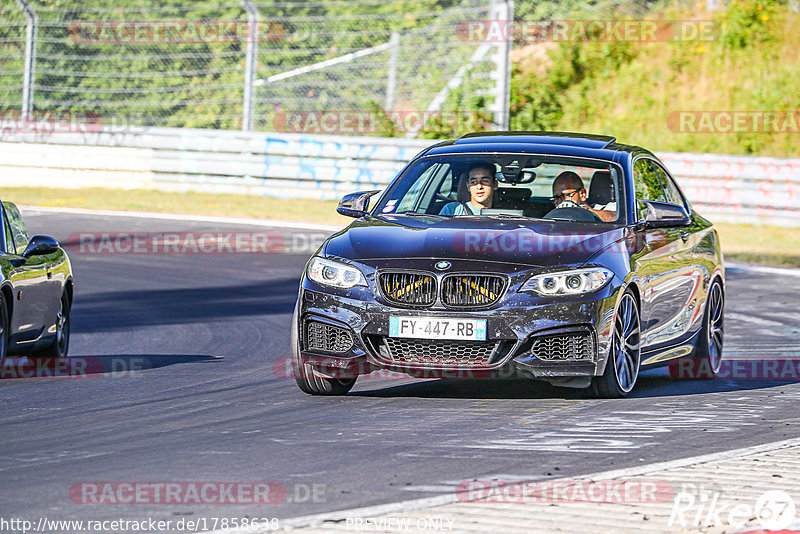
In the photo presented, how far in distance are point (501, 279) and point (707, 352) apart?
108 inches

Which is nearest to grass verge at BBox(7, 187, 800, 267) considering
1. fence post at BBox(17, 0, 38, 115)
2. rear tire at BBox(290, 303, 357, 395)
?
fence post at BBox(17, 0, 38, 115)

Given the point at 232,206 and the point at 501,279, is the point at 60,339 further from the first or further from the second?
the point at 232,206

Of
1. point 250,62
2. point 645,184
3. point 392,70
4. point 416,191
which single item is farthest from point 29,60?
point 645,184

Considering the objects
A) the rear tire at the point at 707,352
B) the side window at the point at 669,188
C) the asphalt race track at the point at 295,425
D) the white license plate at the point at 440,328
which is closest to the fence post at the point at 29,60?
the asphalt race track at the point at 295,425

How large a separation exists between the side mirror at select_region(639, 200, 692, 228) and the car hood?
0.29 metres

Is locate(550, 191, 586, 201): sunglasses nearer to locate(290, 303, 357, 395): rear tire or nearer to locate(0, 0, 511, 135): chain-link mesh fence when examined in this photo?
locate(290, 303, 357, 395): rear tire

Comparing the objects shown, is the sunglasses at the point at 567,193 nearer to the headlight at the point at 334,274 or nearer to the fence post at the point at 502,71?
the headlight at the point at 334,274

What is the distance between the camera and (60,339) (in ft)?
35.4

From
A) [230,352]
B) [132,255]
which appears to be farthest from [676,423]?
[132,255]

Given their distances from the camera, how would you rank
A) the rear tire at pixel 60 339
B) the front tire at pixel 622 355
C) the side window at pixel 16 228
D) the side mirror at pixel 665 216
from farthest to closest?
the rear tire at pixel 60 339 < the side window at pixel 16 228 < the side mirror at pixel 665 216 < the front tire at pixel 622 355

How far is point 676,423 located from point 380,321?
67.5 inches

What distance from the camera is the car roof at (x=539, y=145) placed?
9.63m

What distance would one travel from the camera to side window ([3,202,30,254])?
34.0ft

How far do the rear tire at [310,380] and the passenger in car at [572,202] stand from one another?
5.42 ft
